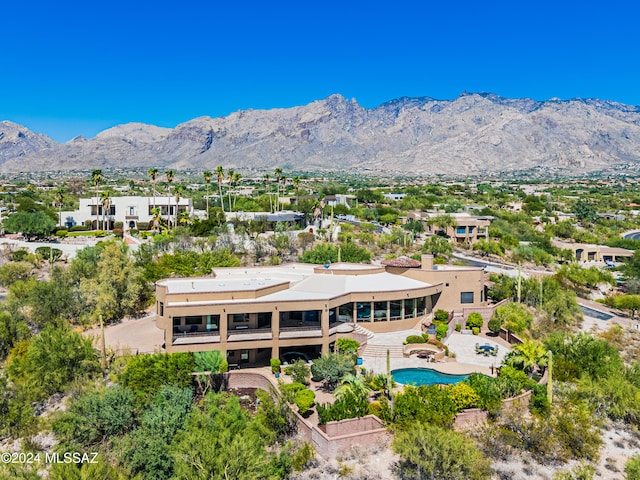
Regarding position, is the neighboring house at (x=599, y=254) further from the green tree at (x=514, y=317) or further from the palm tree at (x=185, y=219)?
the palm tree at (x=185, y=219)

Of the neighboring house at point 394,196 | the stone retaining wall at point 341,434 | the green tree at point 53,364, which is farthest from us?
the neighboring house at point 394,196

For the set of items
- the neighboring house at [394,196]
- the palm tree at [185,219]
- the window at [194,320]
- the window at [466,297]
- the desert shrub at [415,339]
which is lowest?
the desert shrub at [415,339]

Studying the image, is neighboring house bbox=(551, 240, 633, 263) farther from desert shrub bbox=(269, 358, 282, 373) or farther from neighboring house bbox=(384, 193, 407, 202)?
neighboring house bbox=(384, 193, 407, 202)

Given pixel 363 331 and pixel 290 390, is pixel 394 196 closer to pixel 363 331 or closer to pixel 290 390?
pixel 363 331

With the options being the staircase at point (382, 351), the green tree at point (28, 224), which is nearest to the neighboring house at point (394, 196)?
the green tree at point (28, 224)

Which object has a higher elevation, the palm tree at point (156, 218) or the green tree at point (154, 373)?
the palm tree at point (156, 218)

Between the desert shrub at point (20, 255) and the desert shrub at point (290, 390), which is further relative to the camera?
the desert shrub at point (20, 255)

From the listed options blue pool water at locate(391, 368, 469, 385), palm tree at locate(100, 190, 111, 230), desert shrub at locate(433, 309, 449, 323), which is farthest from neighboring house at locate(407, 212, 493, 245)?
palm tree at locate(100, 190, 111, 230)

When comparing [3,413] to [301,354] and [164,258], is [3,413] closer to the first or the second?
[301,354]

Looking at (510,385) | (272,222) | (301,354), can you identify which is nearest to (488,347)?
(510,385)
